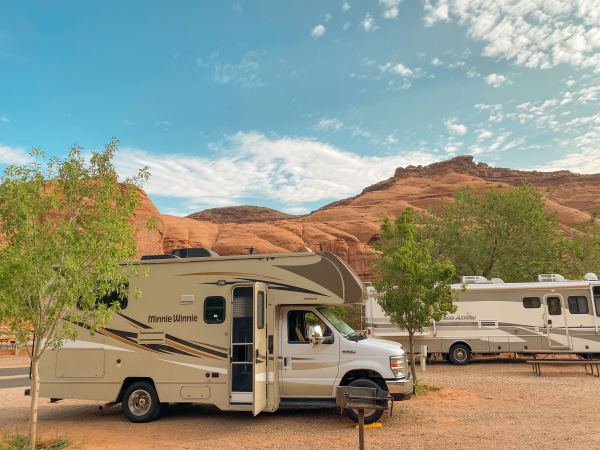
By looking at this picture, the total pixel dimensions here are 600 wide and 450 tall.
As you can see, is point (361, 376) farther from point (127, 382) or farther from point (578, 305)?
point (578, 305)

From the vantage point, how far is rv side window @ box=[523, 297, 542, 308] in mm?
18734

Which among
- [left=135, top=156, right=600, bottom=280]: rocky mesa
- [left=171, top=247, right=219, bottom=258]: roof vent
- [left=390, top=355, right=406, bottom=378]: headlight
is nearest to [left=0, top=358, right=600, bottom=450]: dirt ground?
[left=390, top=355, right=406, bottom=378]: headlight

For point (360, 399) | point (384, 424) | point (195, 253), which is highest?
point (195, 253)

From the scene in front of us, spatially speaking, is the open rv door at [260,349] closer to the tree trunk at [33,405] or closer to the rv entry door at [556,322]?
the tree trunk at [33,405]

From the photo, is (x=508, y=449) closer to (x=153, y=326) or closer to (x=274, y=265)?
(x=274, y=265)

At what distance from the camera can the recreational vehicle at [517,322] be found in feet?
59.7

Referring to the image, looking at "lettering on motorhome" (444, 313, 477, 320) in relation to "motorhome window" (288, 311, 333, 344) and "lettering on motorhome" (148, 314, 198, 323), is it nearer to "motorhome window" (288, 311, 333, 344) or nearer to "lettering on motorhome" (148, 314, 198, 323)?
"motorhome window" (288, 311, 333, 344)

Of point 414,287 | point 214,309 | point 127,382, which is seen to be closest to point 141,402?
point 127,382

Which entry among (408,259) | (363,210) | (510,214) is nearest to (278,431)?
(408,259)

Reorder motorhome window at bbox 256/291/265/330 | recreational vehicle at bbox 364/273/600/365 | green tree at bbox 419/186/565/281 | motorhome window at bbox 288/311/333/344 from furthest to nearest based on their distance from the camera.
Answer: green tree at bbox 419/186/565/281
recreational vehicle at bbox 364/273/600/365
motorhome window at bbox 288/311/333/344
motorhome window at bbox 256/291/265/330

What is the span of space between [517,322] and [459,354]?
2.59 meters

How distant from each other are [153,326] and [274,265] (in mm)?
2833

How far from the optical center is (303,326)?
976 centimetres

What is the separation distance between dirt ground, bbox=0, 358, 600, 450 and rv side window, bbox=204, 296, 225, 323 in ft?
6.78
